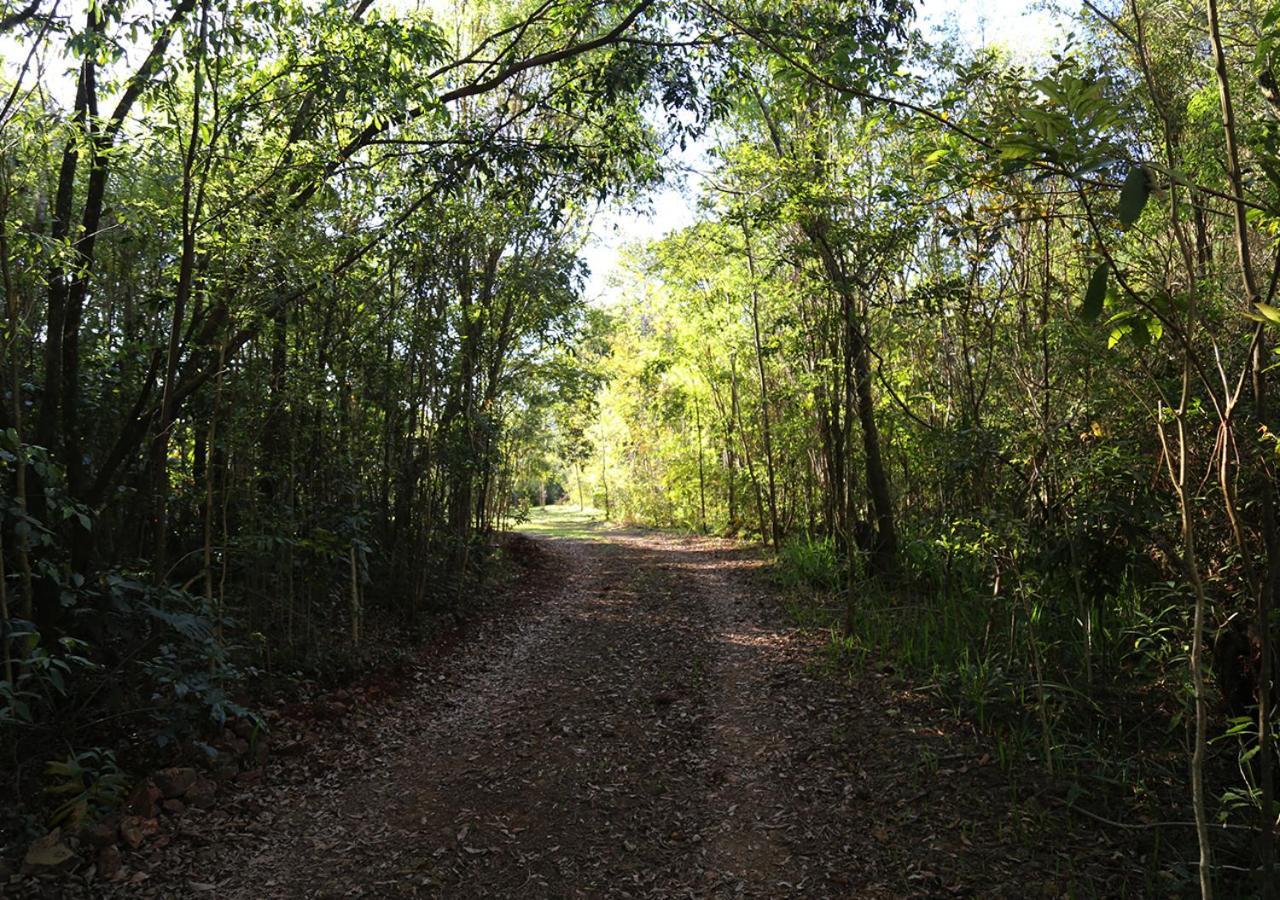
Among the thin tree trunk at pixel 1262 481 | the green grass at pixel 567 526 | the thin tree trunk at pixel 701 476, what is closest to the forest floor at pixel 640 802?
the thin tree trunk at pixel 1262 481

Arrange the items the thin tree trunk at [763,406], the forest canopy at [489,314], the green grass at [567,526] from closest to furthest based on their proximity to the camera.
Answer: the forest canopy at [489,314] < the thin tree trunk at [763,406] < the green grass at [567,526]

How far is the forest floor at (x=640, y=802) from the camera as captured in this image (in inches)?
147

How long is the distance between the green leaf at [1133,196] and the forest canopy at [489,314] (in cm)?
1

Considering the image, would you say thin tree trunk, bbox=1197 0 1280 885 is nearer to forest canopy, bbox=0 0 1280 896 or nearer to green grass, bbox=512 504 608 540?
forest canopy, bbox=0 0 1280 896

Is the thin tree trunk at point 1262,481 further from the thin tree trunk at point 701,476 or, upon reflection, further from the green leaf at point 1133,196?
the thin tree trunk at point 701,476

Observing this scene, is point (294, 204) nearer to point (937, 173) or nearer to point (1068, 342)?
point (937, 173)

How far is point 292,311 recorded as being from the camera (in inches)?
244

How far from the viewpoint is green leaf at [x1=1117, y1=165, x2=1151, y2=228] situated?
1.52m

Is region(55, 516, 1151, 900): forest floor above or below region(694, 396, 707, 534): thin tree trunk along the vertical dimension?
below

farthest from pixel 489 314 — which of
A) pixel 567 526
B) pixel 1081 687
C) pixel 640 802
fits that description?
pixel 567 526

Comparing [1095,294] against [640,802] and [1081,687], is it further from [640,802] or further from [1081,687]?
[1081,687]

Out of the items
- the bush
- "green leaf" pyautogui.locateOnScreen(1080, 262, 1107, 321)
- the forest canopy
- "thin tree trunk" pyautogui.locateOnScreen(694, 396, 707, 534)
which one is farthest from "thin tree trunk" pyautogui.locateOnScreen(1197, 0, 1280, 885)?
"thin tree trunk" pyautogui.locateOnScreen(694, 396, 707, 534)

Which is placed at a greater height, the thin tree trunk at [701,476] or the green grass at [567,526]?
the thin tree trunk at [701,476]

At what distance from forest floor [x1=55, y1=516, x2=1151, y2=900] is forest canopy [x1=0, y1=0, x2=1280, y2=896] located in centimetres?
54
